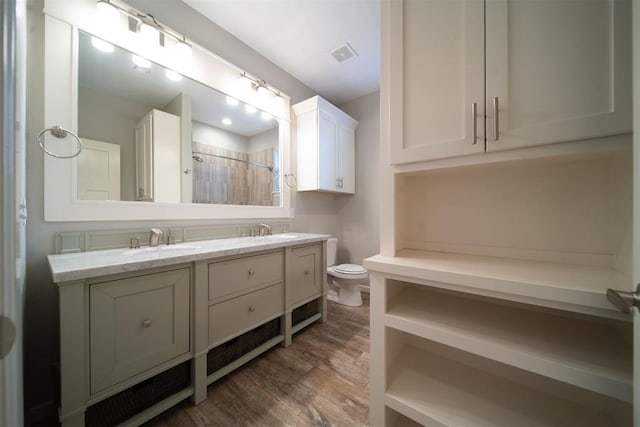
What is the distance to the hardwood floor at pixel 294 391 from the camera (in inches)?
44.6

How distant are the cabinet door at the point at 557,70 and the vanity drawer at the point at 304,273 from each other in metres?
1.49

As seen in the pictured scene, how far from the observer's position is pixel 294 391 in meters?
1.31

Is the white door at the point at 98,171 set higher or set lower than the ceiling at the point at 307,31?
lower

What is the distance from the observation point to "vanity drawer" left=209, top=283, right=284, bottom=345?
51.1 inches

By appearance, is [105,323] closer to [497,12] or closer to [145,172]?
[145,172]

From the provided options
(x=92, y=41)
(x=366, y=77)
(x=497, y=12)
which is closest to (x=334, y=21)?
(x=366, y=77)

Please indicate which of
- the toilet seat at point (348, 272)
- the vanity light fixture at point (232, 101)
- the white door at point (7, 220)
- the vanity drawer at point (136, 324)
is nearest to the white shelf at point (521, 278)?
the white door at point (7, 220)

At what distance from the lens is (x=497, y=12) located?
735mm

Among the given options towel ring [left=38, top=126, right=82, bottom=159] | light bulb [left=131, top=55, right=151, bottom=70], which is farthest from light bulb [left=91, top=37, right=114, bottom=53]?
towel ring [left=38, top=126, right=82, bottom=159]

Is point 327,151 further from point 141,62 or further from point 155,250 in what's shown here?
point 155,250

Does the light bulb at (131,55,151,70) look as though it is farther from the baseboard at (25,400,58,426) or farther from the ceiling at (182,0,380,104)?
the baseboard at (25,400,58,426)

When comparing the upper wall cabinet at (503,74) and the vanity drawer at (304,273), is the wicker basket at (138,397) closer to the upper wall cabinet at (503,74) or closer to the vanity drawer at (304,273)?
the vanity drawer at (304,273)

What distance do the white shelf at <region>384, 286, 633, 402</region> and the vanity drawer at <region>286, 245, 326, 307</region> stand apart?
3.20ft

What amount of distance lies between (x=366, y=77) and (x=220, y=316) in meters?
2.86
